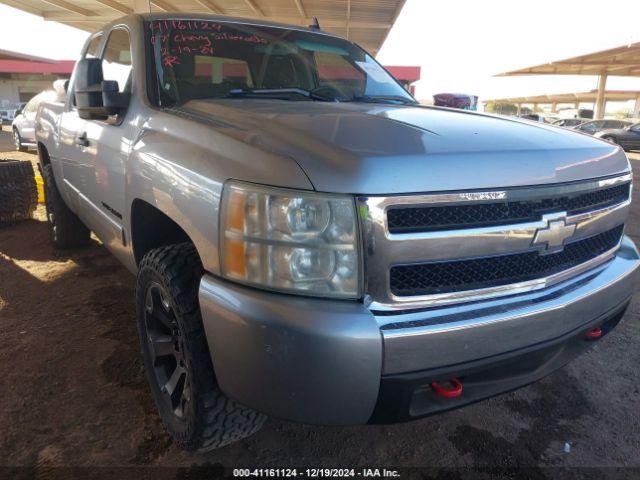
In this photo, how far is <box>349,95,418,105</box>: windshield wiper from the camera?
271 centimetres

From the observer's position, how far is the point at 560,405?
2447 mm

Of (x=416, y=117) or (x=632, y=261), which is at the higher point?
(x=416, y=117)

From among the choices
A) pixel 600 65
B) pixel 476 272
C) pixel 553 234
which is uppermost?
pixel 600 65

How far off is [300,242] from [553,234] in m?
0.92

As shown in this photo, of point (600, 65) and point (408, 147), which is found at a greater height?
point (600, 65)

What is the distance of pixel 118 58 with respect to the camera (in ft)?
9.38

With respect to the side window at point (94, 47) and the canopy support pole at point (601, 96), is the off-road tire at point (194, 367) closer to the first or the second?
the side window at point (94, 47)

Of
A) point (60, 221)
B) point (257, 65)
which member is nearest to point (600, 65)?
point (257, 65)

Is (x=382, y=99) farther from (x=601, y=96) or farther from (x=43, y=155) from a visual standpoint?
(x=601, y=96)

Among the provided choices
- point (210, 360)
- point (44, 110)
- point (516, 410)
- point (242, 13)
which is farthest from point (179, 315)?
point (242, 13)

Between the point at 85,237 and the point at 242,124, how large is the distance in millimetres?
3479

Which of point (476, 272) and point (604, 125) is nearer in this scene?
point (476, 272)

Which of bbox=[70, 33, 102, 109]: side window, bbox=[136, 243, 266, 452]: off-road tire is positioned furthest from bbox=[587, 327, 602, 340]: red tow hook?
bbox=[70, 33, 102, 109]: side window

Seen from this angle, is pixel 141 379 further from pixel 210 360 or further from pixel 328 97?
pixel 328 97
